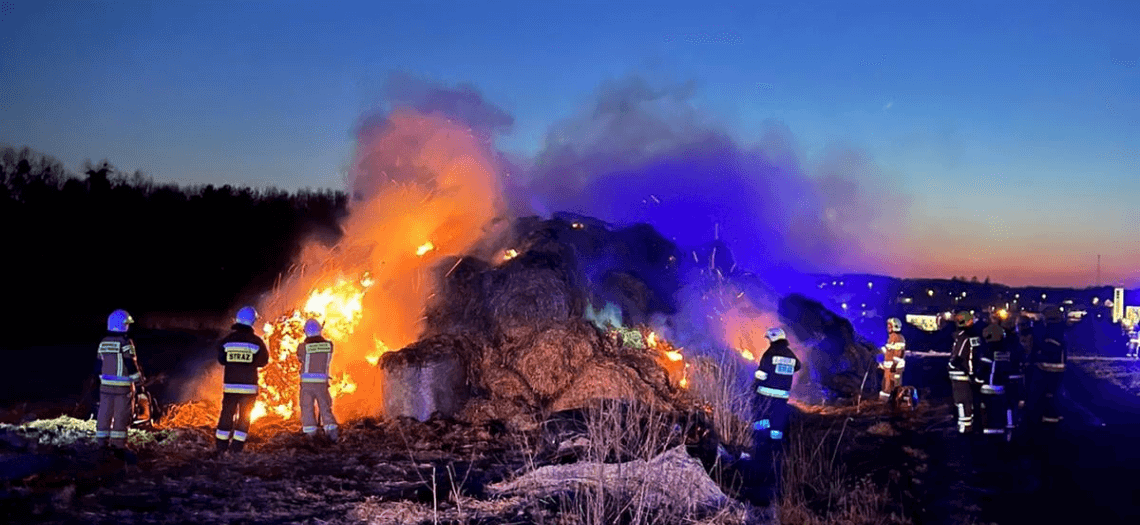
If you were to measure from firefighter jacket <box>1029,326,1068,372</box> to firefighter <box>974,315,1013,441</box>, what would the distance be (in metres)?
1.94

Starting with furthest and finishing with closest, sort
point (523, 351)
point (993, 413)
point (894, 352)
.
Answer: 1. point (894, 352)
2. point (523, 351)
3. point (993, 413)

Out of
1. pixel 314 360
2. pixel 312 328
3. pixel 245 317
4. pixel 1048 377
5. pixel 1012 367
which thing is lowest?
pixel 1048 377

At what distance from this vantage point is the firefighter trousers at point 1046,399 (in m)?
15.6

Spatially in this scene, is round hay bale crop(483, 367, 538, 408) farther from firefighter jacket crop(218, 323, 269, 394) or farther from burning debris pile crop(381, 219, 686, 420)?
firefighter jacket crop(218, 323, 269, 394)

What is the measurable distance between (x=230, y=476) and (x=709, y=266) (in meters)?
13.8

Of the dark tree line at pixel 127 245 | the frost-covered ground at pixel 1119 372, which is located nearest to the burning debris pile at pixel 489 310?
the frost-covered ground at pixel 1119 372

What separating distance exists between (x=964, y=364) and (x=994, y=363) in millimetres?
460

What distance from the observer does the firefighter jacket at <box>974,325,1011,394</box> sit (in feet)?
46.1

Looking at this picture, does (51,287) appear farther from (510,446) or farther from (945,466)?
(945,466)

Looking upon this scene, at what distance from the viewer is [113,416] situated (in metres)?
11.4

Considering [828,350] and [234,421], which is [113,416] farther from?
[828,350]

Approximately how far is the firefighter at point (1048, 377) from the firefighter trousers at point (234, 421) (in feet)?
42.0

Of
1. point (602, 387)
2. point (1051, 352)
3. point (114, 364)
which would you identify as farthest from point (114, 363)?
point (1051, 352)

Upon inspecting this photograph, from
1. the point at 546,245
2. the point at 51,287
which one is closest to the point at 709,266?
the point at 546,245
